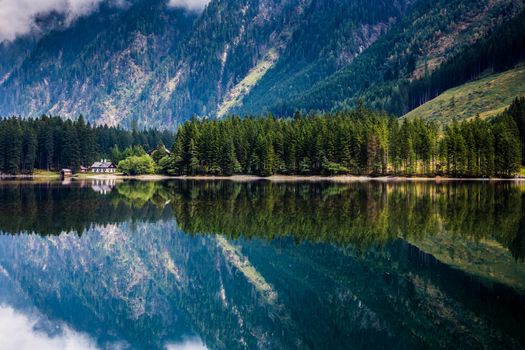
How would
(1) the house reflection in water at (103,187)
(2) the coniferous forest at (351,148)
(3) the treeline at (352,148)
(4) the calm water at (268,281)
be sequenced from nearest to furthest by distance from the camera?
(4) the calm water at (268,281) → (1) the house reflection in water at (103,187) → (3) the treeline at (352,148) → (2) the coniferous forest at (351,148)

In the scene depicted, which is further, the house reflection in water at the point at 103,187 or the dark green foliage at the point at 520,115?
the dark green foliage at the point at 520,115

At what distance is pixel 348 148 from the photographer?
5955 inches

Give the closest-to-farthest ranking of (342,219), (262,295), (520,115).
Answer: (262,295), (342,219), (520,115)

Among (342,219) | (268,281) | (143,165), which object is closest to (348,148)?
(143,165)

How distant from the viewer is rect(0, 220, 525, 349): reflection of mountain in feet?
82.1

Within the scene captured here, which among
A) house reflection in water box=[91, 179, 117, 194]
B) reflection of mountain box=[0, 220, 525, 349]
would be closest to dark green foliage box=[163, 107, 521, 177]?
house reflection in water box=[91, 179, 117, 194]

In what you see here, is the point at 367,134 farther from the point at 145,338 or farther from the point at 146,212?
the point at 145,338

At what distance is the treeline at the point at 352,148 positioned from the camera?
144m

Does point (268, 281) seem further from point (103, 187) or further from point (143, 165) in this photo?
point (143, 165)

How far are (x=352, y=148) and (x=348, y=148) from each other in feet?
9.77

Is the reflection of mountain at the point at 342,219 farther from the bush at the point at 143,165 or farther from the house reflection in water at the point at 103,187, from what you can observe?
the bush at the point at 143,165

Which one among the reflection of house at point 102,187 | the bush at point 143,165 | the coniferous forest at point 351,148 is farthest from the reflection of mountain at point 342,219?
the bush at point 143,165

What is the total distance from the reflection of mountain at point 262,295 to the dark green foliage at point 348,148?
360 feet

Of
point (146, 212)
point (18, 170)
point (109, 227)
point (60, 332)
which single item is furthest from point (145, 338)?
point (18, 170)
